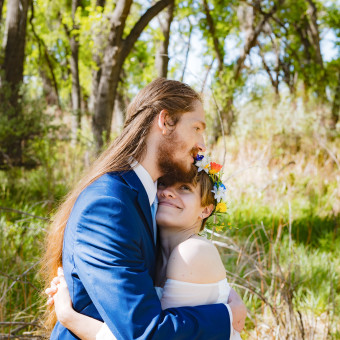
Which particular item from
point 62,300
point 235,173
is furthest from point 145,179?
point 235,173

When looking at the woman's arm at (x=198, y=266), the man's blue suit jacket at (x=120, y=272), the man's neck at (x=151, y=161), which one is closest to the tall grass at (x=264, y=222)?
the woman's arm at (x=198, y=266)

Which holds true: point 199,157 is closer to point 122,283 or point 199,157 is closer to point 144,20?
point 122,283

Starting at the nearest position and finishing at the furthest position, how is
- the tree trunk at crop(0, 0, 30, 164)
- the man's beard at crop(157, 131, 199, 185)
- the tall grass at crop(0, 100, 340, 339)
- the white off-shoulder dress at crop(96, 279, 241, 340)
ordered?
the white off-shoulder dress at crop(96, 279, 241, 340)
the man's beard at crop(157, 131, 199, 185)
the tall grass at crop(0, 100, 340, 339)
the tree trunk at crop(0, 0, 30, 164)

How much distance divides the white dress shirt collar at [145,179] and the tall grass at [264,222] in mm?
1037

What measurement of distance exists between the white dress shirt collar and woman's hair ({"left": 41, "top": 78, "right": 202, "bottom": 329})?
4 cm

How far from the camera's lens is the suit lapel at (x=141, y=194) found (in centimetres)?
179

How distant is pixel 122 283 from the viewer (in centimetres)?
145

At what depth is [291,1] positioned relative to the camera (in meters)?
14.2

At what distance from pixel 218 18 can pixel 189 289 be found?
14.4 m

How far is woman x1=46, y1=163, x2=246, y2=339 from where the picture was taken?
172 cm

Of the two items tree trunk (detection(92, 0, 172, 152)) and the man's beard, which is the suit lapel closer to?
the man's beard

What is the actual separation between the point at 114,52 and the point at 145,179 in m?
4.84

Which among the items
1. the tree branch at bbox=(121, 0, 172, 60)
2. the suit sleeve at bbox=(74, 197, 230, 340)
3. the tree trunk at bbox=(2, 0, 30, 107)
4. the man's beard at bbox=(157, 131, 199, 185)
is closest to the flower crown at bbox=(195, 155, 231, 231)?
the man's beard at bbox=(157, 131, 199, 185)

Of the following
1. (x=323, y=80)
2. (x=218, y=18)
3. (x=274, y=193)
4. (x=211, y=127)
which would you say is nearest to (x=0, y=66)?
(x=211, y=127)
